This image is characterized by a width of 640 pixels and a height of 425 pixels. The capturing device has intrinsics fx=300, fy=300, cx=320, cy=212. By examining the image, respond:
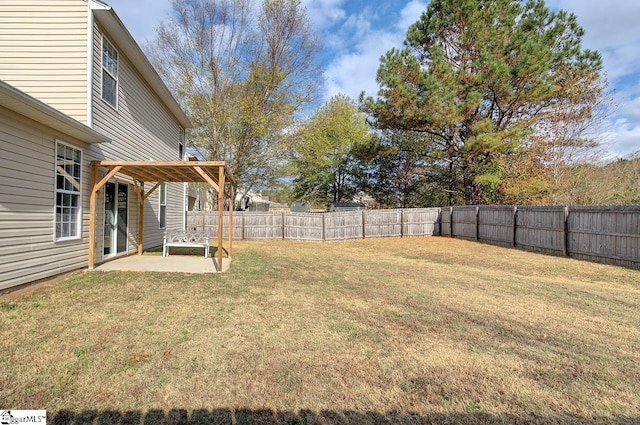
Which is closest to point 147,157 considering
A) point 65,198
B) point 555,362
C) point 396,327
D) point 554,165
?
point 65,198

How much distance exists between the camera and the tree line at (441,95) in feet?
46.2

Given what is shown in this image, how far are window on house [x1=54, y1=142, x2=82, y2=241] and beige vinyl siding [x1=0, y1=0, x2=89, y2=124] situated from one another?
0.97 metres

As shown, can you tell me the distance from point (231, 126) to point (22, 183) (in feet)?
45.3

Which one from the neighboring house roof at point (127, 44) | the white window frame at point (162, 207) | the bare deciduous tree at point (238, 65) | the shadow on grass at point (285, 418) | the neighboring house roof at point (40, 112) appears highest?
the bare deciduous tree at point (238, 65)

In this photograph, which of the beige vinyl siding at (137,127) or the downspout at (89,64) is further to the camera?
the beige vinyl siding at (137,127)

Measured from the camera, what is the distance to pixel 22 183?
4.63 meters

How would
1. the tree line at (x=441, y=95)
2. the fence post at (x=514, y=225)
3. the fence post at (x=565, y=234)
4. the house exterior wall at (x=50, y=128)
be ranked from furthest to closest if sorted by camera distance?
the tree line at (x=441, y=95) → the fence post at (x=514, y=225) → the fence post at (x=565, y=234) → the house exterior wall at (x=50, y=128)

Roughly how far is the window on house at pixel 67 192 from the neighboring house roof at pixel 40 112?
0.37 meters

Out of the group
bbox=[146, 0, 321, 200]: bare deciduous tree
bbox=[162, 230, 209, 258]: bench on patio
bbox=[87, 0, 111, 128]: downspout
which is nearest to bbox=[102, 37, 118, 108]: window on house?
bbox=[87, 0, 111, 128]: downspout

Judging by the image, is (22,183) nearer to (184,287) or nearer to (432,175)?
(184,287)

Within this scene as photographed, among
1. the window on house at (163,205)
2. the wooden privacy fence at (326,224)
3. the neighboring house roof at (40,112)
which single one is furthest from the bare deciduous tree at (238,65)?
the neighboring house roof at (40,112)

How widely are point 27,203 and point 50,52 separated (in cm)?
337

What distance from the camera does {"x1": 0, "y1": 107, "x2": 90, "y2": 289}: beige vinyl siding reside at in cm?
436

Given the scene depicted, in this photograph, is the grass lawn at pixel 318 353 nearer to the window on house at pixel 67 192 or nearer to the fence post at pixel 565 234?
the window on house at pixel 67 192
